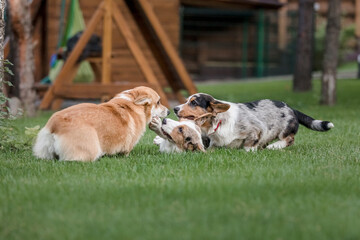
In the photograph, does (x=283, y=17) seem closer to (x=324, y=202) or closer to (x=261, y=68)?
(x=261, y=68)

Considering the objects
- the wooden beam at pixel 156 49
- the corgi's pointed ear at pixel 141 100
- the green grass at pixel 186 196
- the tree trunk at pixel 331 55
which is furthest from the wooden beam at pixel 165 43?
the green grass at pixel 186 196

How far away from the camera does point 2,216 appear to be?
327 cm

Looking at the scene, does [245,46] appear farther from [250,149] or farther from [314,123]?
[250,149]

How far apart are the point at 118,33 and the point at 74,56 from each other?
16.9 ft

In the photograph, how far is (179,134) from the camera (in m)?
5.46

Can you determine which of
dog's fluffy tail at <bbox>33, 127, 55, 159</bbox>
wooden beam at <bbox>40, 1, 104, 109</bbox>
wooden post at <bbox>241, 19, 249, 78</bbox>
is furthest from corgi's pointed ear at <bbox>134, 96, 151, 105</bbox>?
wooden post at <bbox>241, 19, 249, 78</bbox>

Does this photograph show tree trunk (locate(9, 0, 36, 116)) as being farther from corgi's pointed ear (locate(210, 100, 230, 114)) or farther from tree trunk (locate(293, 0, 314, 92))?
tree trunk (locate(293, 0, 314, 92))

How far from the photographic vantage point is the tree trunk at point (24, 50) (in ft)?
31.2

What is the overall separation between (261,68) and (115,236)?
22.1m

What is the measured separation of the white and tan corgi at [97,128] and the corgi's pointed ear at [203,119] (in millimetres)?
437

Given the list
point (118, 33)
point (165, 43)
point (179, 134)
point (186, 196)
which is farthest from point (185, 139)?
point (118, 33)

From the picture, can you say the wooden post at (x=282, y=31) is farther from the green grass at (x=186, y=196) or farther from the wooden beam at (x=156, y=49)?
the green grass at (x=186, y=196)

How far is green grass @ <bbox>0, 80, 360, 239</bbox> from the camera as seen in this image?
301 centimetres

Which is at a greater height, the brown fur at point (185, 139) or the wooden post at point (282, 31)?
the brown fur at point (185, 139)
